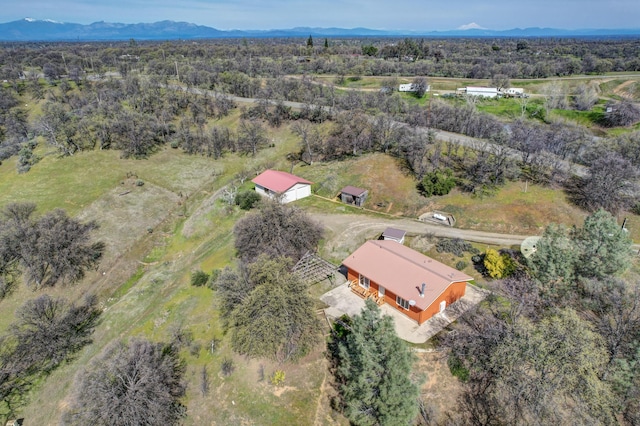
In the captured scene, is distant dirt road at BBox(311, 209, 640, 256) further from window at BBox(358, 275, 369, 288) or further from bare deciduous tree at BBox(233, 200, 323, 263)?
window at BBox(358, 275, 369, 288)

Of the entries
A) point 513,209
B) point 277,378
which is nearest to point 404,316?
point 277,378

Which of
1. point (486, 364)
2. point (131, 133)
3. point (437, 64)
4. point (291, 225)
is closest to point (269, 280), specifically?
point (291, 225)

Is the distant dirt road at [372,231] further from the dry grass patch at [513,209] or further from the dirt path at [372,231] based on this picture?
the dry grass patch at [513,209]

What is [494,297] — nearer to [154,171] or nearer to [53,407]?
[53,407]

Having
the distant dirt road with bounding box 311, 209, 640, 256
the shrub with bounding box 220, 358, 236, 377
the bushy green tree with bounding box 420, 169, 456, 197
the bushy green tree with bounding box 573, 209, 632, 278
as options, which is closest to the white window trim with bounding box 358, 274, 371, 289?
the distant dirt road with bounding box 311, 209, 640, 256

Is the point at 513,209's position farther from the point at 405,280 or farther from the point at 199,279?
the point at 199,279

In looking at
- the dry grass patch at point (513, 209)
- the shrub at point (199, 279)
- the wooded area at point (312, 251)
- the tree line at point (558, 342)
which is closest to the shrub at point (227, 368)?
the wooded area at point (312, 251)
